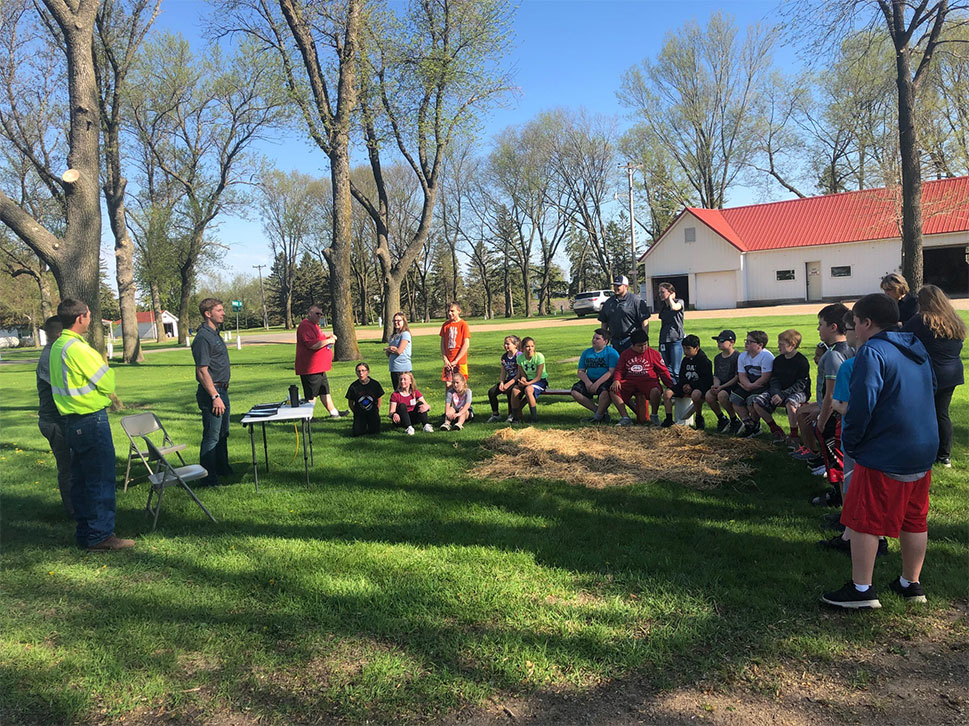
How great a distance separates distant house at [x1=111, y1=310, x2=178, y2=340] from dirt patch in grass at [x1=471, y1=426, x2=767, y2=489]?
52.2m

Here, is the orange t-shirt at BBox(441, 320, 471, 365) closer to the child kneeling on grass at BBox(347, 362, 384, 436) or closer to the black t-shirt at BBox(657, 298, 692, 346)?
the child kneeling on grass at BBox(347, 362, 384, 436)

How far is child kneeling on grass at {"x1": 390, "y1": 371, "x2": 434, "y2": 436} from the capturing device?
872cm

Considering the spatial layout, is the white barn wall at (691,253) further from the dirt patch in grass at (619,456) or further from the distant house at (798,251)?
the dirt patch in grass at (619,456)

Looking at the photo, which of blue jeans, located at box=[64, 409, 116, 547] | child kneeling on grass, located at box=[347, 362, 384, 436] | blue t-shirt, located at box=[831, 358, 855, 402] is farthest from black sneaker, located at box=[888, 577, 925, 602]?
child kneeling on grass, located at box=[347, 362, 384, 436]

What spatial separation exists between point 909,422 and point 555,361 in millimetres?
12168

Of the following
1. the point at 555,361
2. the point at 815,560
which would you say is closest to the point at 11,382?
the point at 555,361

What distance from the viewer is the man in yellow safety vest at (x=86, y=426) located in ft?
15.9

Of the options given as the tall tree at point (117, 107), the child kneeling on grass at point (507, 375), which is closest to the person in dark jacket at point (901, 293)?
the child kneeling on grass at point (507, 375)

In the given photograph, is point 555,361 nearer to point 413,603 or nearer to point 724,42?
point 413,603

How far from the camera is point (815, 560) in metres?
4.17

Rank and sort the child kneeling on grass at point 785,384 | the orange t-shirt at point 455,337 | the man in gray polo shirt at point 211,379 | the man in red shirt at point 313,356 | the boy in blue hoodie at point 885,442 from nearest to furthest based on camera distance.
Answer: the boy in blue hoodie at point 885,442 < the man in gray polo shirt at point 211,379 < the child kneeling on grass at point 785,384 < the orange t-shirt at point 455,337 < the man in red shirt at point 313,356

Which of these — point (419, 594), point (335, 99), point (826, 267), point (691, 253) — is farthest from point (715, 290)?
point (419, 594)

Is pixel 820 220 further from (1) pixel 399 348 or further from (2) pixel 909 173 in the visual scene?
(1) pixel 399 348

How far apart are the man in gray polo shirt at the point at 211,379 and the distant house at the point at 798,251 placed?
35873mm
